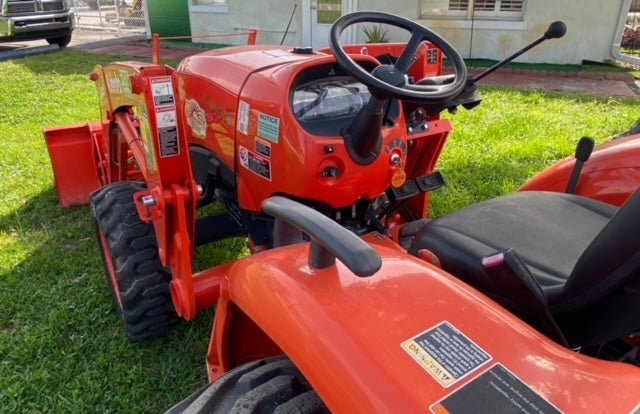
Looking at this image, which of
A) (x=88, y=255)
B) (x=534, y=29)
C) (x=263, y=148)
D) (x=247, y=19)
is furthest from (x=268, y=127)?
(x=247, y=19)

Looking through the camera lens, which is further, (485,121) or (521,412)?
(485,121)

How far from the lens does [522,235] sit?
66.5 inches

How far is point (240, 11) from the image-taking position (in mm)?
9438

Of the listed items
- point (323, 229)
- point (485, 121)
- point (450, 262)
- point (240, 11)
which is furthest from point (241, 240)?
point (240, 11)

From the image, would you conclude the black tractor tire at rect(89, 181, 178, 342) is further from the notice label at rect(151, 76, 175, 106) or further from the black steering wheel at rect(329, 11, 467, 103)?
the black steering wheel at rect(329, 11, 467, 103)

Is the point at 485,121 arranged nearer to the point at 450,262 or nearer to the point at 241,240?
the point at 241,240

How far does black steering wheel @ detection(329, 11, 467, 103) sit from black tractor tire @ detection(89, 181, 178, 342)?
3.45 feet

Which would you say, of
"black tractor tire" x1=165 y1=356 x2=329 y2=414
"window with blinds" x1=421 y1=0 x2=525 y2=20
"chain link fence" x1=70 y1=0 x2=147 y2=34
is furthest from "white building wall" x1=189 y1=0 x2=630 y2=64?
"black tractor tire" x1=165 y1=356 x2=329 y2=414

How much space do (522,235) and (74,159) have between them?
2849mm

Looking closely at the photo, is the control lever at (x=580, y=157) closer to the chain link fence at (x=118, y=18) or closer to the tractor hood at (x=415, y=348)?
the tractor hood at (x=415, y=348)

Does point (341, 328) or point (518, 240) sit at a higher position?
point (341, 328)

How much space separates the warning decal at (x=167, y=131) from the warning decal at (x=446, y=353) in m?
1.14

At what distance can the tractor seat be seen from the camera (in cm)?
110

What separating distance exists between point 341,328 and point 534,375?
1.11ft
